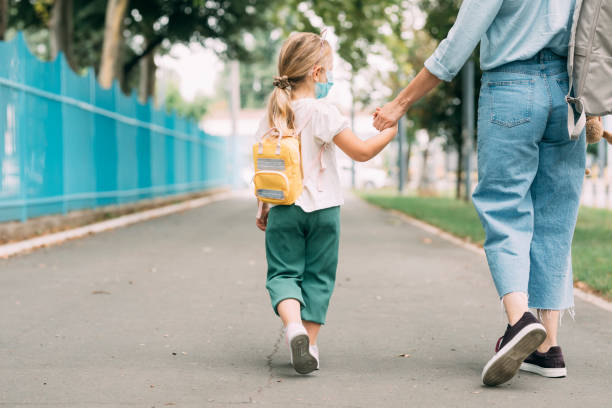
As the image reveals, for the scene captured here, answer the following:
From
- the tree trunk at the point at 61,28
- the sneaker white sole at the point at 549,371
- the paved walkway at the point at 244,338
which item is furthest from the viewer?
the tree trunk at the point at 61,28

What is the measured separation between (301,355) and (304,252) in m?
0.54

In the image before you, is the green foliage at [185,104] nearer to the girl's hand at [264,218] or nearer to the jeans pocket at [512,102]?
the girl's hand at [264,218]

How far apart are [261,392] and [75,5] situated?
20.5m

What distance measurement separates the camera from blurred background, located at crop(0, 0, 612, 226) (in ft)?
35.7

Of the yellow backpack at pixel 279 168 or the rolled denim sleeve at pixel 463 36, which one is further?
the yellow backpack at pixel 279 168

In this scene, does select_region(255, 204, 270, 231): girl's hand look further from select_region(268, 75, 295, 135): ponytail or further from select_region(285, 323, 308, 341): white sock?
select_region(285, 323, 308, 341): white sock

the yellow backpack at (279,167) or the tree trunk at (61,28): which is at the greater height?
the tree trunk at (61,28)

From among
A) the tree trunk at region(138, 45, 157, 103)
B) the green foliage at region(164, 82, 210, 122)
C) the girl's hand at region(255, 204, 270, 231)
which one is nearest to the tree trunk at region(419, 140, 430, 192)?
the tree trunk at region(138, 45, 157, 103)

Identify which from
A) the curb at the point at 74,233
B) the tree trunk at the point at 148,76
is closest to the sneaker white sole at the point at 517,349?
the curb at the point at 74,233

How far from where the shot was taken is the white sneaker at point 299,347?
3588mm

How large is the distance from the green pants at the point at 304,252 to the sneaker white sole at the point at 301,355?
0.81 feet

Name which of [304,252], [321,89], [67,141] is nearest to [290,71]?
[321,89]

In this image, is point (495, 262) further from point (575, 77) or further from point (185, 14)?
point (185, 14)

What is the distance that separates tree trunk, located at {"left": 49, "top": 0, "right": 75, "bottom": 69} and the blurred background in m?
0.03
